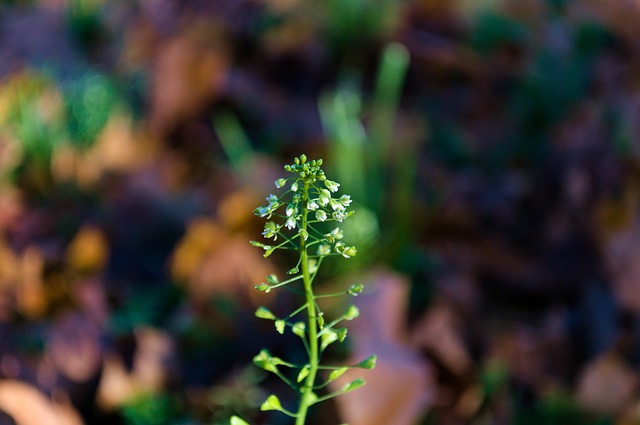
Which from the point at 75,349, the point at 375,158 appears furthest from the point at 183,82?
the point at 75,349

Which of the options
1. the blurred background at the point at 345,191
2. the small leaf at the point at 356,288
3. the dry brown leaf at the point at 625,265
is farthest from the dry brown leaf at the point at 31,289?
the dry brown leaf at the point at 625,265

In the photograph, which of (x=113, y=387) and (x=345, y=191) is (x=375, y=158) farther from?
(x=113, y=387)

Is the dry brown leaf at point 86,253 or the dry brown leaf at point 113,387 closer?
the dry brown leaf at point 113,387

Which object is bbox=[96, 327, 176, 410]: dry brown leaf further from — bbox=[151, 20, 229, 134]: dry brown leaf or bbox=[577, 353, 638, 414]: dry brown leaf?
bbox=[151, 20, 229, 134]: dry brown leaf

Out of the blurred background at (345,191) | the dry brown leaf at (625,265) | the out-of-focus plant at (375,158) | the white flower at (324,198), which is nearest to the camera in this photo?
the white flower at (324,198)

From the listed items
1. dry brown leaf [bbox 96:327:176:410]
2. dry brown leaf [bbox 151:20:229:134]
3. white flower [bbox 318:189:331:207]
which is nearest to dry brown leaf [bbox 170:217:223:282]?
dry brown leaf [bbox 96:327:176:410]

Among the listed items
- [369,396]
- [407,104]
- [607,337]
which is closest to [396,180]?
[407,104]

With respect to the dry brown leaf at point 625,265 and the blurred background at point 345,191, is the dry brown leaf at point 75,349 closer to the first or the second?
the blurred background at point 345,191

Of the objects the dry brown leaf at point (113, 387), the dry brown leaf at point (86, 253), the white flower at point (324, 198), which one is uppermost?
the white flower at point (324, 198)
